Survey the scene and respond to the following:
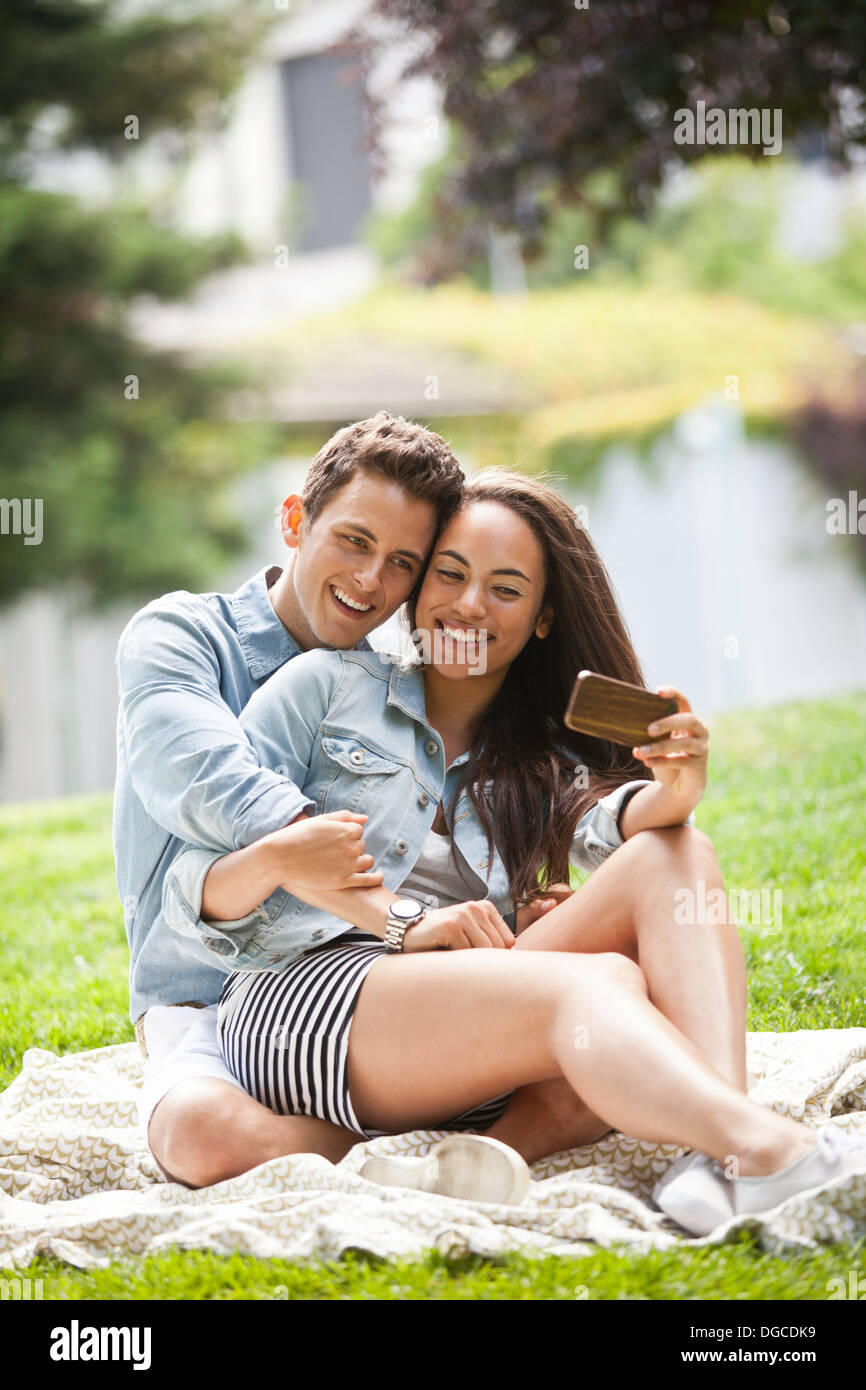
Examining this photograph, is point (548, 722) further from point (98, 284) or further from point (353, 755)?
point (98, 284)

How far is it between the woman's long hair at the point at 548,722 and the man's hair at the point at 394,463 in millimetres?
62

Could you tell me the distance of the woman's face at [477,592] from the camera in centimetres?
257

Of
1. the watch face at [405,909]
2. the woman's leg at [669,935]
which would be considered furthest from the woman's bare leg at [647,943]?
the watch face at [405,909]

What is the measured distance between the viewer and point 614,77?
5473 millimetres

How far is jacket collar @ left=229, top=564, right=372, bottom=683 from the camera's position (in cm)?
270

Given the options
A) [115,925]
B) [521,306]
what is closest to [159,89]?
[521,306]

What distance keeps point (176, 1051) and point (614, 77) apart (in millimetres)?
4382

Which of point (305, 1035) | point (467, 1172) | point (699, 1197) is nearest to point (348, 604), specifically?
point (305, 1035)

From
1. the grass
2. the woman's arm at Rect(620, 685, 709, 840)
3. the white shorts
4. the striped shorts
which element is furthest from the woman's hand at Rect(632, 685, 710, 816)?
the grass

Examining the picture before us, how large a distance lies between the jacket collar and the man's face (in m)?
Answer: 0.12

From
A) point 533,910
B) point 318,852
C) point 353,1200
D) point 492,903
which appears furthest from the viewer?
point 533,910

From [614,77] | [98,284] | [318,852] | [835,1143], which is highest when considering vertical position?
[98,284]

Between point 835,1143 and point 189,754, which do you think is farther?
point 189,754

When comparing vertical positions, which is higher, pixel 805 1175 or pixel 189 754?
pixel 189 754
